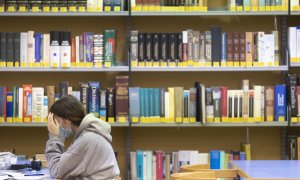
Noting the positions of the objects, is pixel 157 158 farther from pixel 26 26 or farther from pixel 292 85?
pixel 26 26

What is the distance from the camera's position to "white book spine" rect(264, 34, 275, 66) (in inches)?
220

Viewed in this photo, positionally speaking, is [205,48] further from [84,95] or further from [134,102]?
[84,95]

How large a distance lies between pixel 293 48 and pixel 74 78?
6.85ft

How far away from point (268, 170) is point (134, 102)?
1751 millimetres

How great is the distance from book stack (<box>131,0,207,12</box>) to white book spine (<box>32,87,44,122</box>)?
44.4 inches

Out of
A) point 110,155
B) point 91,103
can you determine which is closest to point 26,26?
point 91,103

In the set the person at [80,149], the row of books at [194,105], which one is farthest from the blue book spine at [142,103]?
the person at [80,149]

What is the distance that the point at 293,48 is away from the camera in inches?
221

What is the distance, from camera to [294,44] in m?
5.60

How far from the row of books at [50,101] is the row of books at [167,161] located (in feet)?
1.33

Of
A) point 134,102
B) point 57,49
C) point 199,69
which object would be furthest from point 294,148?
point 57,49

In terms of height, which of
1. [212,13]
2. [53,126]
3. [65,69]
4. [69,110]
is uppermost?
[212,13]

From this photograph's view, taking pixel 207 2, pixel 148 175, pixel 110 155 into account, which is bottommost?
pixel 148 175

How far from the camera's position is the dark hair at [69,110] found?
359cm
